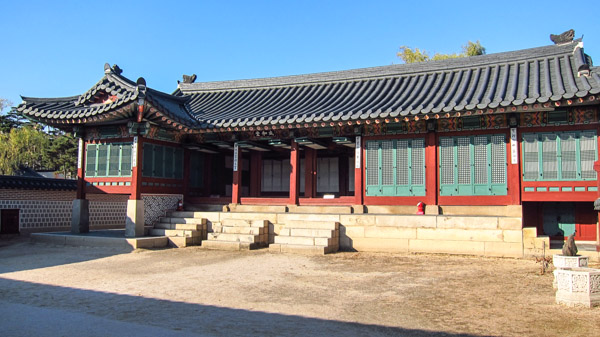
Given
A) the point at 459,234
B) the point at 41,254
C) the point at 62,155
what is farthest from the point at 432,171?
A: the point at 62,155

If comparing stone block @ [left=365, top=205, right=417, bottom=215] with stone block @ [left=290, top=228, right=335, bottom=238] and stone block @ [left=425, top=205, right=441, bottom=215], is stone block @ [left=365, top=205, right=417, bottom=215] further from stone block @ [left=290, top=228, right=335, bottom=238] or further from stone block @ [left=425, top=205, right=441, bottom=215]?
stone block @ [left=290, top=228, right=335, bottom=238]

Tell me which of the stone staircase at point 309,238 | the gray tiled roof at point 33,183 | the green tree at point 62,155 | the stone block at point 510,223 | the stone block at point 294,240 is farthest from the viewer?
the green tree at point 62,155

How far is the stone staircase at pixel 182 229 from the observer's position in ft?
50.2

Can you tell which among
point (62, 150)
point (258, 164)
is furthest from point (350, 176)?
point (62, 150)

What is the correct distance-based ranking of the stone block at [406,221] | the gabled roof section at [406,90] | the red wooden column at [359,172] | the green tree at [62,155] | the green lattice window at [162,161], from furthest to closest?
the green tree at [62,155] → the green lattice window at [162,161] → the red wooden column at [359,172] → the gabled roof section at [406,90] → the stone block at [406,221]

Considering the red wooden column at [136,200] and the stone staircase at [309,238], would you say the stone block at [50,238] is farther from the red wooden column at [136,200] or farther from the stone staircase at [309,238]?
the stone staircase at [309,238]

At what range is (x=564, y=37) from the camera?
1600 cm

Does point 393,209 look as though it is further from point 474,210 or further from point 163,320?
point 163,320

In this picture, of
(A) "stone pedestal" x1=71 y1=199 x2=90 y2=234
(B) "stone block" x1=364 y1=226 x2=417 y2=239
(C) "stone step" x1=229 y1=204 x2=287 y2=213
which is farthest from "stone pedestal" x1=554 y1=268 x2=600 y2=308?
(A) "stone pedestal" x1=71 y1=199 x2=90 y2=234

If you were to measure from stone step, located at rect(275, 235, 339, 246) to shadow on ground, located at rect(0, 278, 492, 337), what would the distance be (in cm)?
614

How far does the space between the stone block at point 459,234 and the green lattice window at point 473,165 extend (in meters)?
1.91

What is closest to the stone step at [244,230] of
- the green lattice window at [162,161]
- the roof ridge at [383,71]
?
the green lattice window at [162,161]

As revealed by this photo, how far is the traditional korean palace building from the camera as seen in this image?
43.1 ft

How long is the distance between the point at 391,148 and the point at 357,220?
2864 mm
